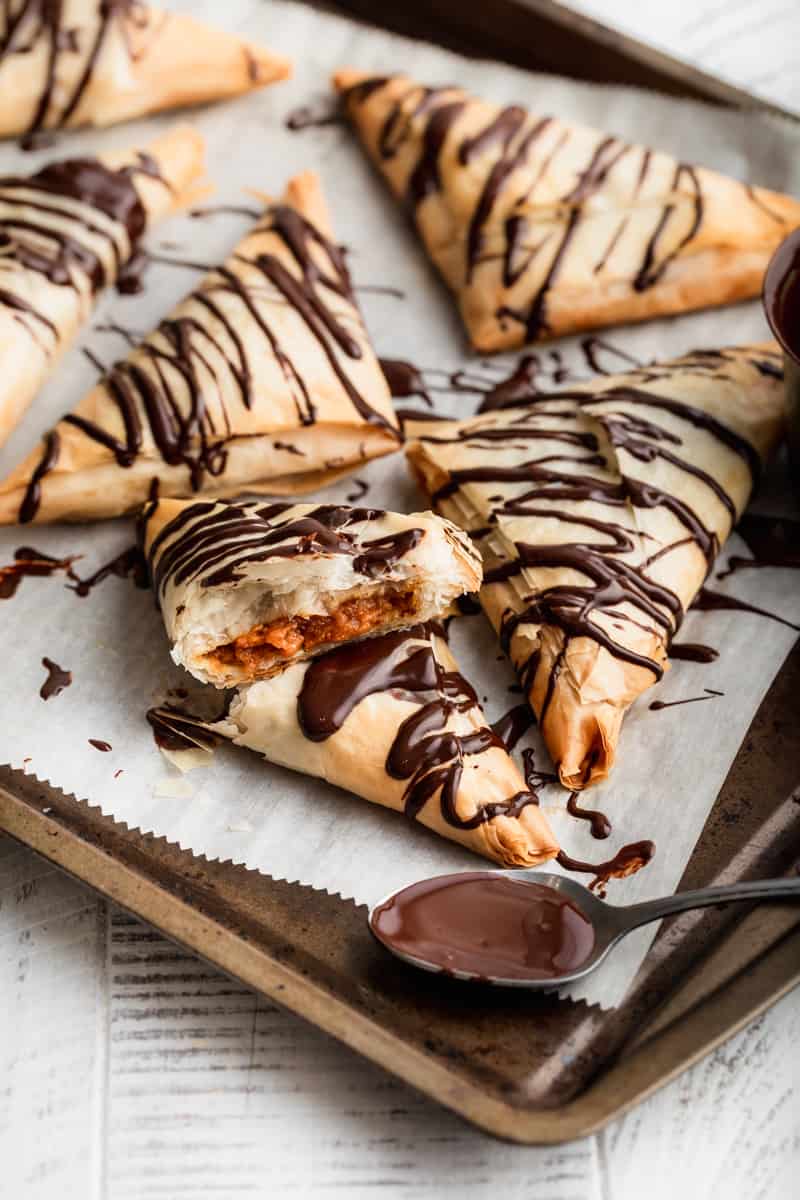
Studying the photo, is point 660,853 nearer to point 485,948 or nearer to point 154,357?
point 485,948

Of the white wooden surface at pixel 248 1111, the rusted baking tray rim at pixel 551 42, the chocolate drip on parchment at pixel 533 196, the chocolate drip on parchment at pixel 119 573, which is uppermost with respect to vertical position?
the rusted baking tray rim at pixel 551 42

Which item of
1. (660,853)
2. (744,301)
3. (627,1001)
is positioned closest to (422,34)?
(744,301)

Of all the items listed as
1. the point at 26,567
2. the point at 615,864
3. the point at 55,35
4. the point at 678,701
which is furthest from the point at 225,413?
the point at 55,35

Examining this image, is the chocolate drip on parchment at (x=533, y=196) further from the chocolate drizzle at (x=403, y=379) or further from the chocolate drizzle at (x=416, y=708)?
the chocolate drizzle at (x=416, y=708)

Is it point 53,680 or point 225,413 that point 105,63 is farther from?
Result: point 53,680

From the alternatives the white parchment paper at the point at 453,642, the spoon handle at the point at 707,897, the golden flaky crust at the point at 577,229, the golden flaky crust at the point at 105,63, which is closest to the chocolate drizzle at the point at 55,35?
the golden flaky crust at the point at 105,63
